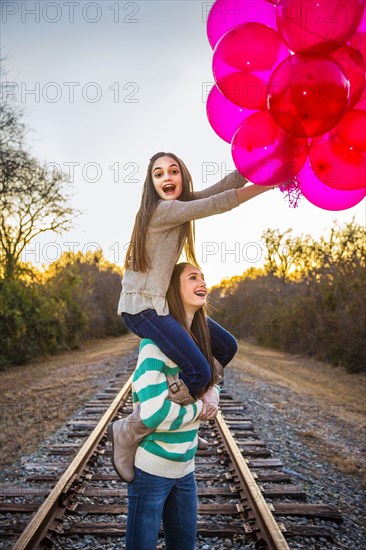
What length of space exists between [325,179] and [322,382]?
10895mm

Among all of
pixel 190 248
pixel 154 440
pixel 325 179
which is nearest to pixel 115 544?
pixel 154 440

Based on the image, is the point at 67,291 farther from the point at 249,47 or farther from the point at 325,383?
the point at 249,47

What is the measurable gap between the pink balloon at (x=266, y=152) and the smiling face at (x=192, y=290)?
488 millimetres

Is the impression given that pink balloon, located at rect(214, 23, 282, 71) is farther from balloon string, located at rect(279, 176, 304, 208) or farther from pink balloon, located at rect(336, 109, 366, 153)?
balloon string, located at rect(279, 176, 304, 208)

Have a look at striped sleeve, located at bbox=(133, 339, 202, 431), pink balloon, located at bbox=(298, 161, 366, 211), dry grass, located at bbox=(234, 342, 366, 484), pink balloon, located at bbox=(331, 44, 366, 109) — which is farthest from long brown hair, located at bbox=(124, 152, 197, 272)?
dry grass, located at bbox=(234, 342, 366, 484)

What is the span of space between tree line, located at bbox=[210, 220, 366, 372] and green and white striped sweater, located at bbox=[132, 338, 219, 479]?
255 inches

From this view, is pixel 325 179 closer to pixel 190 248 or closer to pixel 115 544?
pixel 190 248

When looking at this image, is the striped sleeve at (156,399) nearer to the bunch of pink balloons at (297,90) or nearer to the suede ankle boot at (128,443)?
the suede ankle boot at (128,443)

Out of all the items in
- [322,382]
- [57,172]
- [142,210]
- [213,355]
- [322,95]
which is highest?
[57,172]

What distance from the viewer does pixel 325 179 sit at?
6.16 feet

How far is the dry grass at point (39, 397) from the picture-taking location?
5371 millimetres

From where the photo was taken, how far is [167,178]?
1.96 m

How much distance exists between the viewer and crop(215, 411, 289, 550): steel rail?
269 centimetres

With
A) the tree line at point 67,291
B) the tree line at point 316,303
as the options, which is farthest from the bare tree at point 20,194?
the tree line at point 316,303
